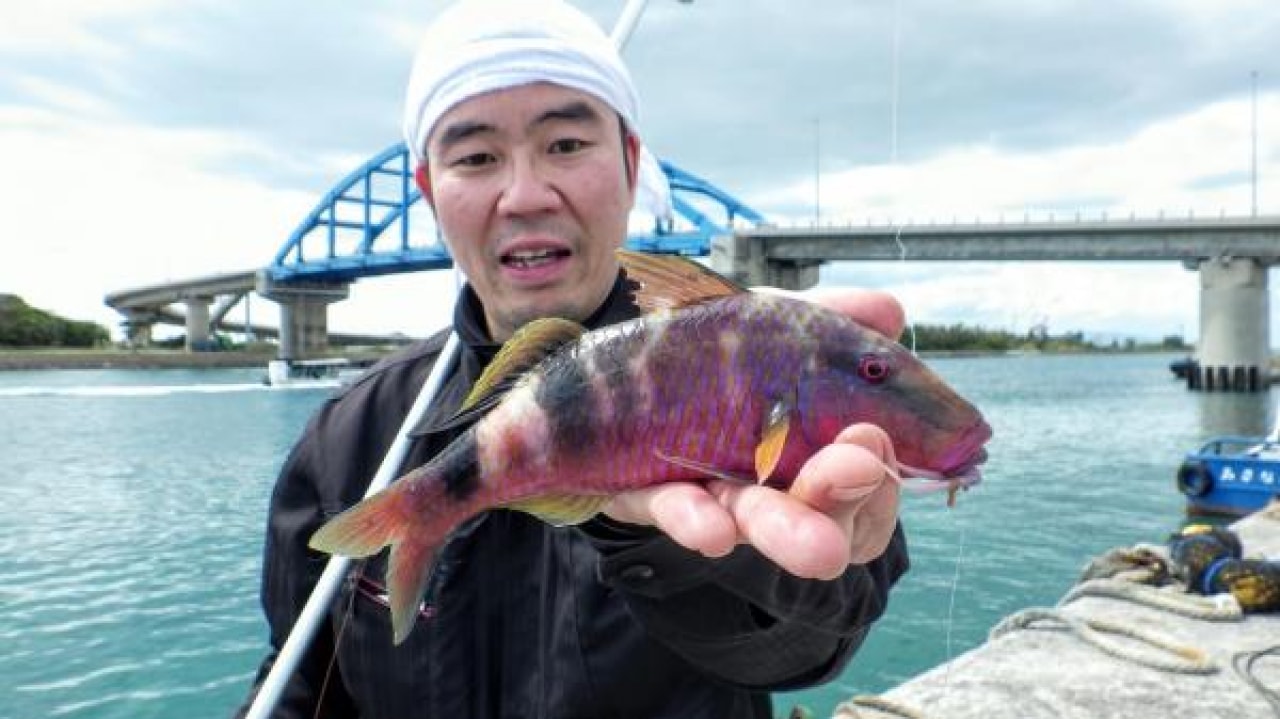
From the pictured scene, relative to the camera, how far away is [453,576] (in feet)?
8.64

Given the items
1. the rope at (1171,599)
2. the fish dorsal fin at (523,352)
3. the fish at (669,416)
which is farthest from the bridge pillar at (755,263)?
the fish at (669,416)

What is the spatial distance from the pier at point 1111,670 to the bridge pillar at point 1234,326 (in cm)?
5476

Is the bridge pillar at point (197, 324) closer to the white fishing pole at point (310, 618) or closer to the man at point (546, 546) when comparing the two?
the white fishing pole at point (310, 618)

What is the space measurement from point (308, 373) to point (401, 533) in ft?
217

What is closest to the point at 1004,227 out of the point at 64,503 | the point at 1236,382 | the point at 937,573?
the point at 1236,382

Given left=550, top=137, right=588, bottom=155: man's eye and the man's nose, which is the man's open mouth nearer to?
the man's nose

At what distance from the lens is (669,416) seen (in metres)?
1.92

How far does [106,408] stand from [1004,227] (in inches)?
1938

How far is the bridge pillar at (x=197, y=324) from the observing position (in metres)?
89.1

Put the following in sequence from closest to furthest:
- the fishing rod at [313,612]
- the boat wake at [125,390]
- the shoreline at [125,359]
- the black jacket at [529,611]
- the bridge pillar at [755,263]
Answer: the black jacket at [529,611]
the fishing rod at [313,612]
the boat wake at [125,390]
the bridge pillar at [755,263]
the shoreline at [125,359]

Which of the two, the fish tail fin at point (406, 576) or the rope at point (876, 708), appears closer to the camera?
the fish tail fin at point (406, 576)

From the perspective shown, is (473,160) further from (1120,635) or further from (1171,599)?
(1171,599)

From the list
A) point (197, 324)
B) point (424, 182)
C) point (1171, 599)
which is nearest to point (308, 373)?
point (197, 324)

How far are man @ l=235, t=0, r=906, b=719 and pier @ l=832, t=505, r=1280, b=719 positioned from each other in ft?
7.59
